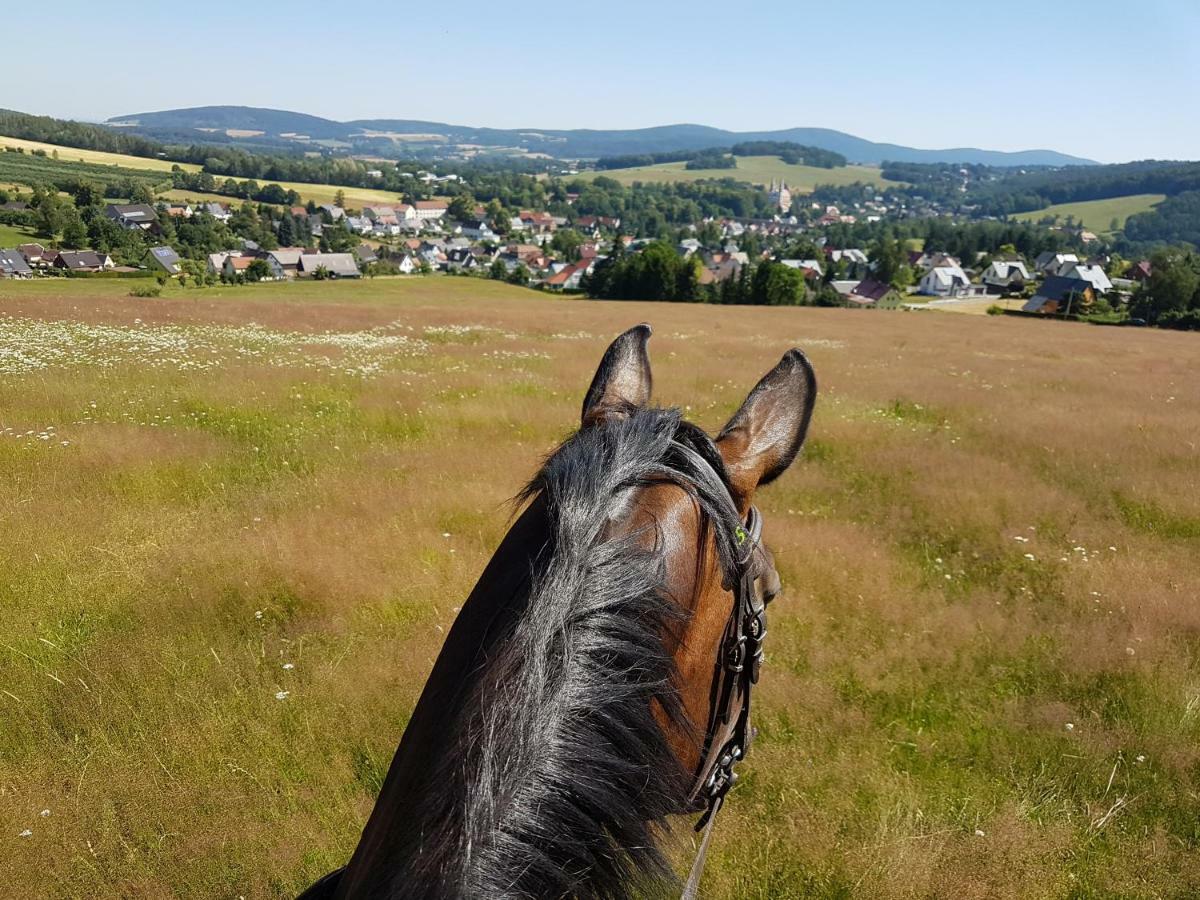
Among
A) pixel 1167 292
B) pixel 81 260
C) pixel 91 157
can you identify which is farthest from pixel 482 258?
A: pixel 1167 292

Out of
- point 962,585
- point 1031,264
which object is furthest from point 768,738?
point 1031,264

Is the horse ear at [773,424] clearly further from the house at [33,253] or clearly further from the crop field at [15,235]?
the crop field at [15,235]

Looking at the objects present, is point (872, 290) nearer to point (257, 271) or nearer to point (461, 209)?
point (257, 271)

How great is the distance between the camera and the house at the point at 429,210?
165375mm

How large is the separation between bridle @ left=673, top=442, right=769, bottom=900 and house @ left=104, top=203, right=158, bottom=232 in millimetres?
81730

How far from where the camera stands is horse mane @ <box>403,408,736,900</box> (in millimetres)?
1032

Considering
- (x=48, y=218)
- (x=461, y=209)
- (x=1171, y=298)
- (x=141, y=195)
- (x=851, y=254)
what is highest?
(x=461, y=209)

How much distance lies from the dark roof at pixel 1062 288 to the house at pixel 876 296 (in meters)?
12.7

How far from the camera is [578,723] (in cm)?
115

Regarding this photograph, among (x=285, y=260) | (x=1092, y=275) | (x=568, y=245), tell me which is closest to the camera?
(x=1092, y=275)

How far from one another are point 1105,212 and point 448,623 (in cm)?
23920

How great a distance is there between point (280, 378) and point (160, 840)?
1095 cm

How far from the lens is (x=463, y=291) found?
179 ft

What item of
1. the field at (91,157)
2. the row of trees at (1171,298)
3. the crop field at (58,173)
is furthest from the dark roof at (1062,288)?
the field at (91,157)
